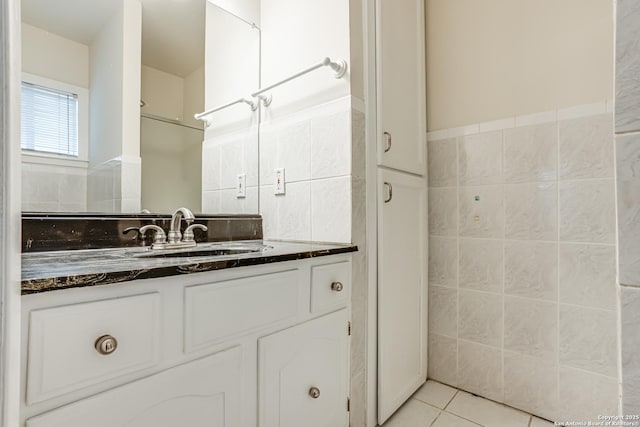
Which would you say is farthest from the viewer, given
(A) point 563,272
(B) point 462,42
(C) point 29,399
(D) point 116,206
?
(B) point 462,42

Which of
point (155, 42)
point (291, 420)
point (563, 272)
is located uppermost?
point (155, 42)

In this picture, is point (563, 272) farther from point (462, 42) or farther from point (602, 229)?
point (462, 42)

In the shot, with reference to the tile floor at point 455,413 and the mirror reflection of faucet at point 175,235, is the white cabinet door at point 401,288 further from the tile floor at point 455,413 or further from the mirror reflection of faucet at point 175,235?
the mirror reflection of faucet at point 175,235

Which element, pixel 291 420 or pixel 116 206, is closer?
pixel 291 420

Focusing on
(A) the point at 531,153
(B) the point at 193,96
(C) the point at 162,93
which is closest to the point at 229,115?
(B) the point at 193,96

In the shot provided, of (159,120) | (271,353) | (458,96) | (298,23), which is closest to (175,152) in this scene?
(159,120)

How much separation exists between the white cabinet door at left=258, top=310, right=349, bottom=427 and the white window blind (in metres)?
0.92

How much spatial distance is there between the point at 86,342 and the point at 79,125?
2.75 ft

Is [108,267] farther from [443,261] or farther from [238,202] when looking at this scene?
[443,261]

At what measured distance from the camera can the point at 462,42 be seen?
1558 millimetres

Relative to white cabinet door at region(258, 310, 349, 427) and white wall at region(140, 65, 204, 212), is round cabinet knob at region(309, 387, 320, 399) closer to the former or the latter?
white cabinet door at region(258, 310, 349, 427)

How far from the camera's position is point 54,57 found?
1.01 m

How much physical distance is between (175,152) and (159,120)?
0.14 m

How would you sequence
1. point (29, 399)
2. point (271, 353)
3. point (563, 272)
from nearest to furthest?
point (29, 399) < point (271, 353) < point (563, 272)
